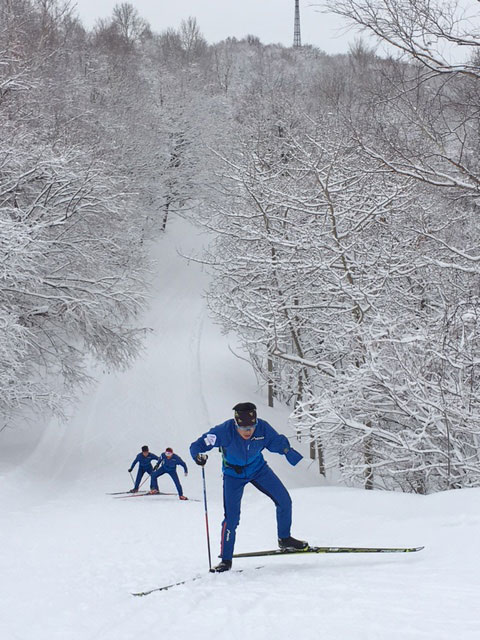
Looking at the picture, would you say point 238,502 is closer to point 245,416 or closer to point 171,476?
point 245,416

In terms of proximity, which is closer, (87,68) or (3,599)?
(3,599)

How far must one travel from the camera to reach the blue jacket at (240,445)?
5.99m

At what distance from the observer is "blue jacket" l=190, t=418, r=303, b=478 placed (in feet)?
19.7

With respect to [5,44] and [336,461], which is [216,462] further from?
→ [5,44]

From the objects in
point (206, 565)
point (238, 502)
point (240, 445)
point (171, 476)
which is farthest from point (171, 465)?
point (240, 445)

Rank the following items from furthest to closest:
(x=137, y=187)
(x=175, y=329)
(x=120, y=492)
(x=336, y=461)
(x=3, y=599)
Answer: (x=137, y=187)
(x=175, y=329)
(x=120, y=492)
(x=336, y=461)
(x=3, y=599)

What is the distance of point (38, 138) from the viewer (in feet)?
61.2

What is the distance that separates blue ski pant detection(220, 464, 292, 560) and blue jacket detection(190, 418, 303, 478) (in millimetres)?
132

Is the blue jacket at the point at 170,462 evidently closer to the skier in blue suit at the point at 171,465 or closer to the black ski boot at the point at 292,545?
the skier in blue suit at the point at 171,465

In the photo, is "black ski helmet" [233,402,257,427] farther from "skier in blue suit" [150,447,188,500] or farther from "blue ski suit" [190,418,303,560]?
"skier in blue suit" [150,447,188,500]

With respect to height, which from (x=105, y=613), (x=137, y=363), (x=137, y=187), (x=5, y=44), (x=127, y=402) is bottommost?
(x=105, y=613)

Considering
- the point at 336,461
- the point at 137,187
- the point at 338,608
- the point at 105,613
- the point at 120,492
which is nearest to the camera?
the point at 338,608

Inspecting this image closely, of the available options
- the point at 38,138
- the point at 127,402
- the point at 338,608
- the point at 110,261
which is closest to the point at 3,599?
the point at 338,608

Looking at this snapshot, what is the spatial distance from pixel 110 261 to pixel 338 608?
15.9 m
